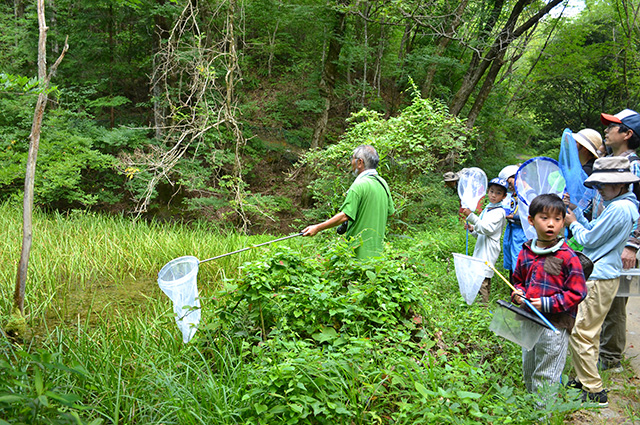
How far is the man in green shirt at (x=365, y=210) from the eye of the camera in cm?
339

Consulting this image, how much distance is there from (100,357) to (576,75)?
16.3 metres

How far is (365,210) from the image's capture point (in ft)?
11.3

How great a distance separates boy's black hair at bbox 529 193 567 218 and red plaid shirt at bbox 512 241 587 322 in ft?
0.75

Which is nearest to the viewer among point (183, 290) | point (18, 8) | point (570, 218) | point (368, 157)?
point (183, 290)

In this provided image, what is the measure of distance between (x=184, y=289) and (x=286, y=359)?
943 millimetres

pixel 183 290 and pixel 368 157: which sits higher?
pixel 368 157

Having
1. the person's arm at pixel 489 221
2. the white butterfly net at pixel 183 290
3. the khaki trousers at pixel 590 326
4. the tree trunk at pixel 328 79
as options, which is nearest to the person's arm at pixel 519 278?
the khaki trousers at pixel 590 326

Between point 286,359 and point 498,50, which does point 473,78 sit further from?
point 286,359

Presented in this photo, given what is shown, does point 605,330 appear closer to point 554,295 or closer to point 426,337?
point 554,295

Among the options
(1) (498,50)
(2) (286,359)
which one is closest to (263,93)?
(1) (498,50)

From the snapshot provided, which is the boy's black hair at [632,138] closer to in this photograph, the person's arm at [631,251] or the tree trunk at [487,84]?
the person's arm at [631,251]

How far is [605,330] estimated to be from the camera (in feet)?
11.4

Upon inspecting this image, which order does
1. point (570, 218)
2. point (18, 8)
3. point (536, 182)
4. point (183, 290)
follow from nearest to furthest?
point (183, 290)
point (570, 218)
point (536, 182)
point (18, 8)

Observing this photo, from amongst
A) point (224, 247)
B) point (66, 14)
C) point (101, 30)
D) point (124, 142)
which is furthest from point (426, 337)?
point (101, 30)
